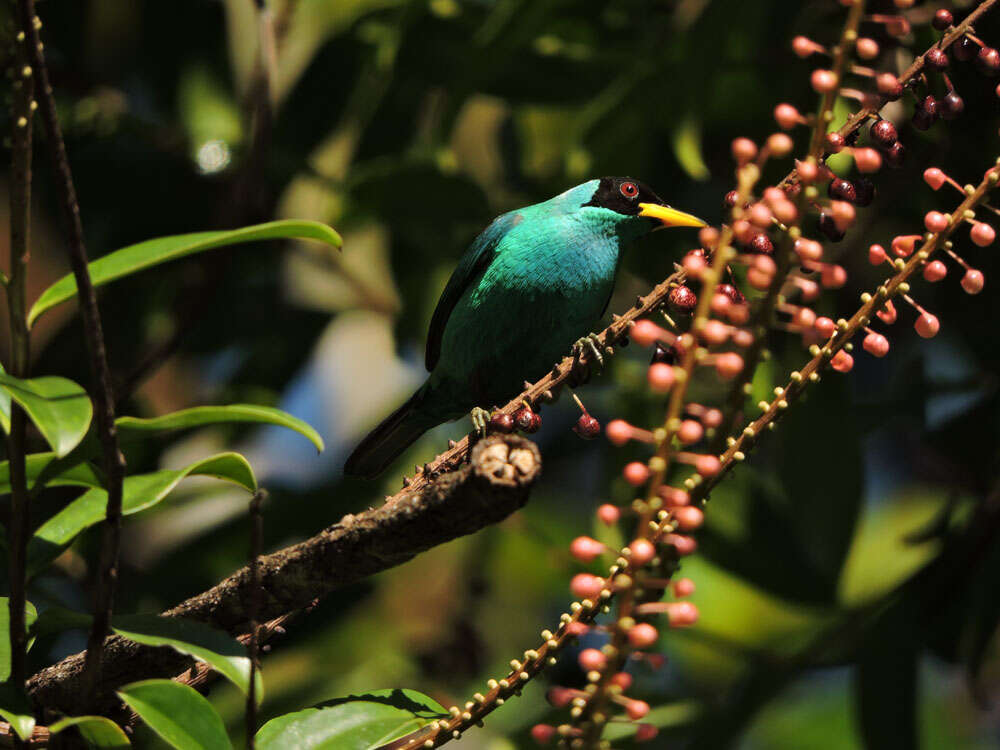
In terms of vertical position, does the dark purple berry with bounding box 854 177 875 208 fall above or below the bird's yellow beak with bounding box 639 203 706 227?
above

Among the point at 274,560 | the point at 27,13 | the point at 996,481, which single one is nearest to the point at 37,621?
the point at 274,560

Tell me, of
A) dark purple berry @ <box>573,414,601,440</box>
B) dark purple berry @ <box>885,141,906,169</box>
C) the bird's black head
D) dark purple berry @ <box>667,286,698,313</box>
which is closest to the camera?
dark purple berry @ <box>885,141,906,169</box>

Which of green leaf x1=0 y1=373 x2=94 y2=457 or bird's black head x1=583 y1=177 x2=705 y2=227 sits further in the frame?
bird's black head x1=583 y1=177 x2=705 y2=227

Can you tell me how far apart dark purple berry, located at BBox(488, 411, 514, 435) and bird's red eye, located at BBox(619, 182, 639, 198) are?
1.67 meters

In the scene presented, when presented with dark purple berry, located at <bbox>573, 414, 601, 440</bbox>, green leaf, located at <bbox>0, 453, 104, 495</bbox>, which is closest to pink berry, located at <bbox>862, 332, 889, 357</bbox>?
dark purple berry, located at <bbox>573, 414, 601, 440</bbox>

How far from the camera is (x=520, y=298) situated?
321 cm

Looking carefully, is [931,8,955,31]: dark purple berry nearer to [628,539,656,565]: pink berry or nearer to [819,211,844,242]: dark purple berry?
[819,211,844,242]: dark purple berry

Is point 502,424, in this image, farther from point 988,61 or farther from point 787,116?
point 988,61

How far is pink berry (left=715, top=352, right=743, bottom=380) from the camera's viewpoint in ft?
3.97

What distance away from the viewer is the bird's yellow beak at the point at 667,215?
3187mm

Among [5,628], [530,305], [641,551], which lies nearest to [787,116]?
[641,551]

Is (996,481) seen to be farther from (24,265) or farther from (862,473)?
(24,265)

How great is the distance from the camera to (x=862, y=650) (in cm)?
304

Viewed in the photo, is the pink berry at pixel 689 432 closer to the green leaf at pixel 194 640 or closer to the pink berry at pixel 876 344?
the pink berry at pixel 876 344
